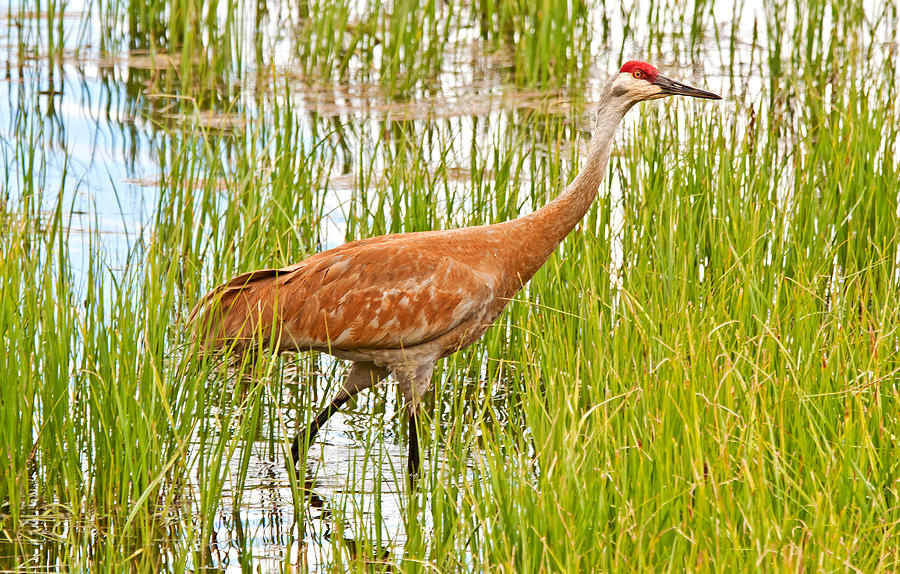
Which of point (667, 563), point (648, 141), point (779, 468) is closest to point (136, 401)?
point (667, 563)

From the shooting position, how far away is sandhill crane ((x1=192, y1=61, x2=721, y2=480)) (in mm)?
4172

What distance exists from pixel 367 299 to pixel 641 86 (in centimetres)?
124

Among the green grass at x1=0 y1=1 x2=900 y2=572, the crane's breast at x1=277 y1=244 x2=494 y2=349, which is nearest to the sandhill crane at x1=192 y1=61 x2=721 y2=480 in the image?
the crane's breast at x1=277 y1=244 x2=494 y2=349

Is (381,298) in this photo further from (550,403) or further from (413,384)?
(550,403)

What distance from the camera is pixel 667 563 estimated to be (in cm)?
295

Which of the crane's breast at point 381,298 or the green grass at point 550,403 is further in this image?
the crane's breast at point 381,298

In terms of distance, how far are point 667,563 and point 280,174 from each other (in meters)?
2.64

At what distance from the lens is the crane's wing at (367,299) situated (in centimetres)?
416

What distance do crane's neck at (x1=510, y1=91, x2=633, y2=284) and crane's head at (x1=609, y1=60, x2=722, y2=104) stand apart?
30 mm

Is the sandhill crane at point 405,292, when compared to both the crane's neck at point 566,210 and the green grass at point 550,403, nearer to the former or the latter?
the crane's neck at point 566,210

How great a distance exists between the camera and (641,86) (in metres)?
4.41

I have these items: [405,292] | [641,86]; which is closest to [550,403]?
[405,292]

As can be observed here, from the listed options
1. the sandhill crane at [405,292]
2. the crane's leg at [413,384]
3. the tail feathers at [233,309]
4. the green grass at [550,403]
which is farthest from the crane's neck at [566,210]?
the tail feathers at [233,309]

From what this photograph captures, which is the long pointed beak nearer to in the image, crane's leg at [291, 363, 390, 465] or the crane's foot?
crane's leg at [291, 363, 390, 465]
